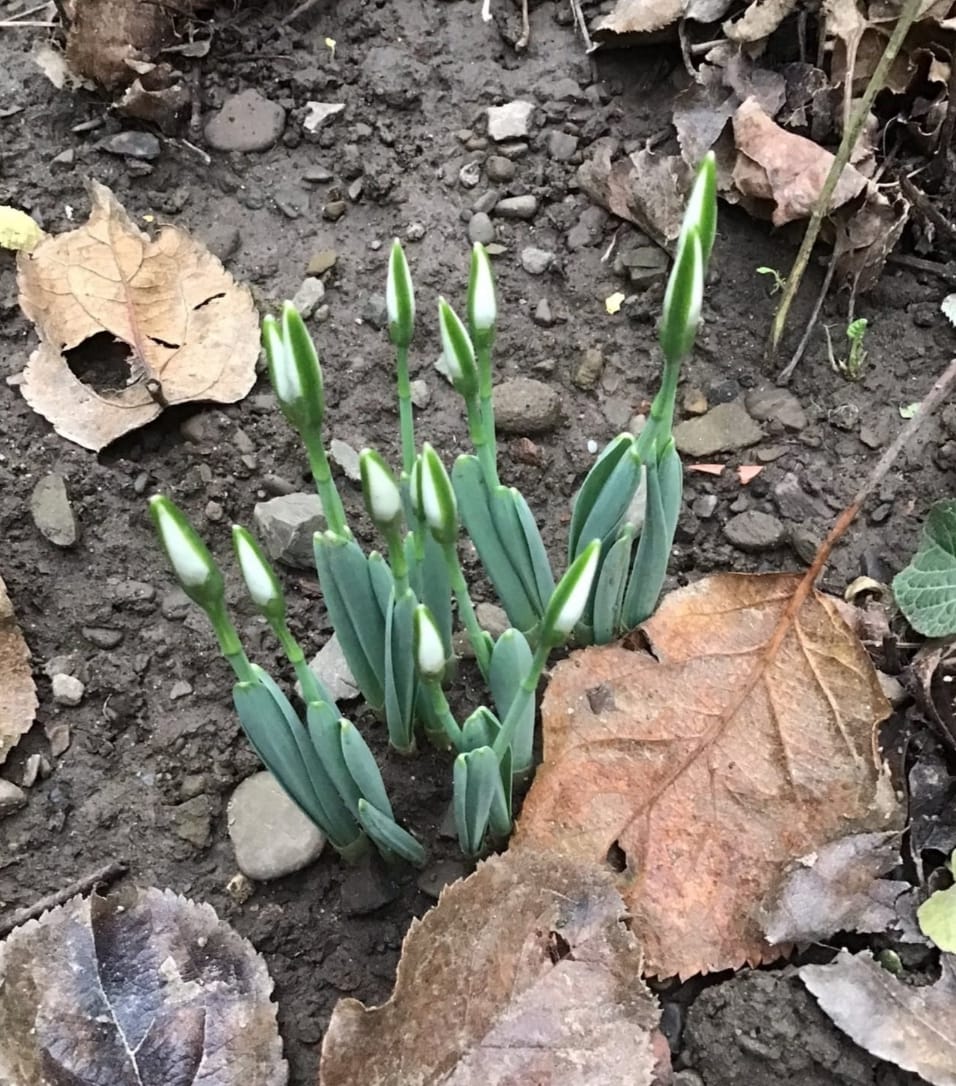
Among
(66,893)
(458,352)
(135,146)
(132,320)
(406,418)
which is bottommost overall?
(66,893)

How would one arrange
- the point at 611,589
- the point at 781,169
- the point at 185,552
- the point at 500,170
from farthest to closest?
the point at 500,170
the point at 781,169
the point at 611,589
the point at 185,552

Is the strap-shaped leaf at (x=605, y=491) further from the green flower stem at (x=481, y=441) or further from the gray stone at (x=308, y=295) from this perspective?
the gray stone at (x=308, y=295)

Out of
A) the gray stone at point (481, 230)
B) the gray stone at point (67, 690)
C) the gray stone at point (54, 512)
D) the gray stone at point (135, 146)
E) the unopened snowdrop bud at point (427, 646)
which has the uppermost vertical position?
the unopened snowdrop bud at point (427, 646)

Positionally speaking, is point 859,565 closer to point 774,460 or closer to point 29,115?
point 774,460

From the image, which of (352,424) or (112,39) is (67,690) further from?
(112,39)

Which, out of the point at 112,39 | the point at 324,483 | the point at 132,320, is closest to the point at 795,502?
the point at 324,483

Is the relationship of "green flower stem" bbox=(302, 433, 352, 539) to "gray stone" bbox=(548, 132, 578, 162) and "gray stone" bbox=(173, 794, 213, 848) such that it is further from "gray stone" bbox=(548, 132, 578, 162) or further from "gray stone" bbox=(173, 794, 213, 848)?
"gray stone" bbox=(548, 132, 578, 162)

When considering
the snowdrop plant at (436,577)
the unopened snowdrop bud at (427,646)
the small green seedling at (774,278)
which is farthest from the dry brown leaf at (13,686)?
the small green seedling at (774,278)
